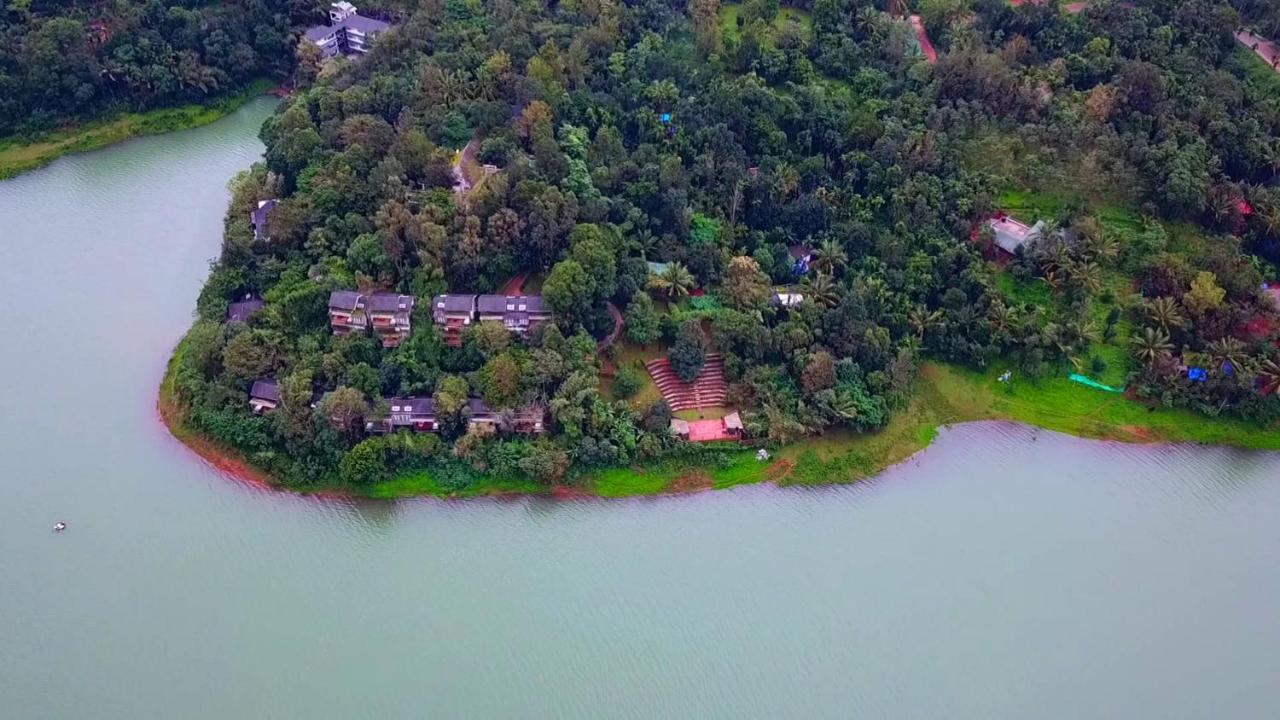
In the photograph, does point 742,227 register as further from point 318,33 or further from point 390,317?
point 318,33

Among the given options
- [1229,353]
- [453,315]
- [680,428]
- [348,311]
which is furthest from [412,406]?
[1229,353]

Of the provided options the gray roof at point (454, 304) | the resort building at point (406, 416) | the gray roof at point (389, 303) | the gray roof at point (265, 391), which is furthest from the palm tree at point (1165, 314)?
the gray roof at point (265, 391)

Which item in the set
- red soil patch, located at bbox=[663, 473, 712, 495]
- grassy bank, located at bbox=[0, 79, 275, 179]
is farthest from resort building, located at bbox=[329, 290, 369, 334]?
grassy bank, located at bbox=[0, 79, 275, 179]

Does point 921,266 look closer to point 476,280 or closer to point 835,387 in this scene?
point 835,387

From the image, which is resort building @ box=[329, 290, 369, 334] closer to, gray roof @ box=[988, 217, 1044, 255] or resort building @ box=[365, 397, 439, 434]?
resort building @ box=[365, 397, 439, 434]

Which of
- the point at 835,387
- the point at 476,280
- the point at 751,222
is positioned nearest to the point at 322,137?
the point at 476,280
